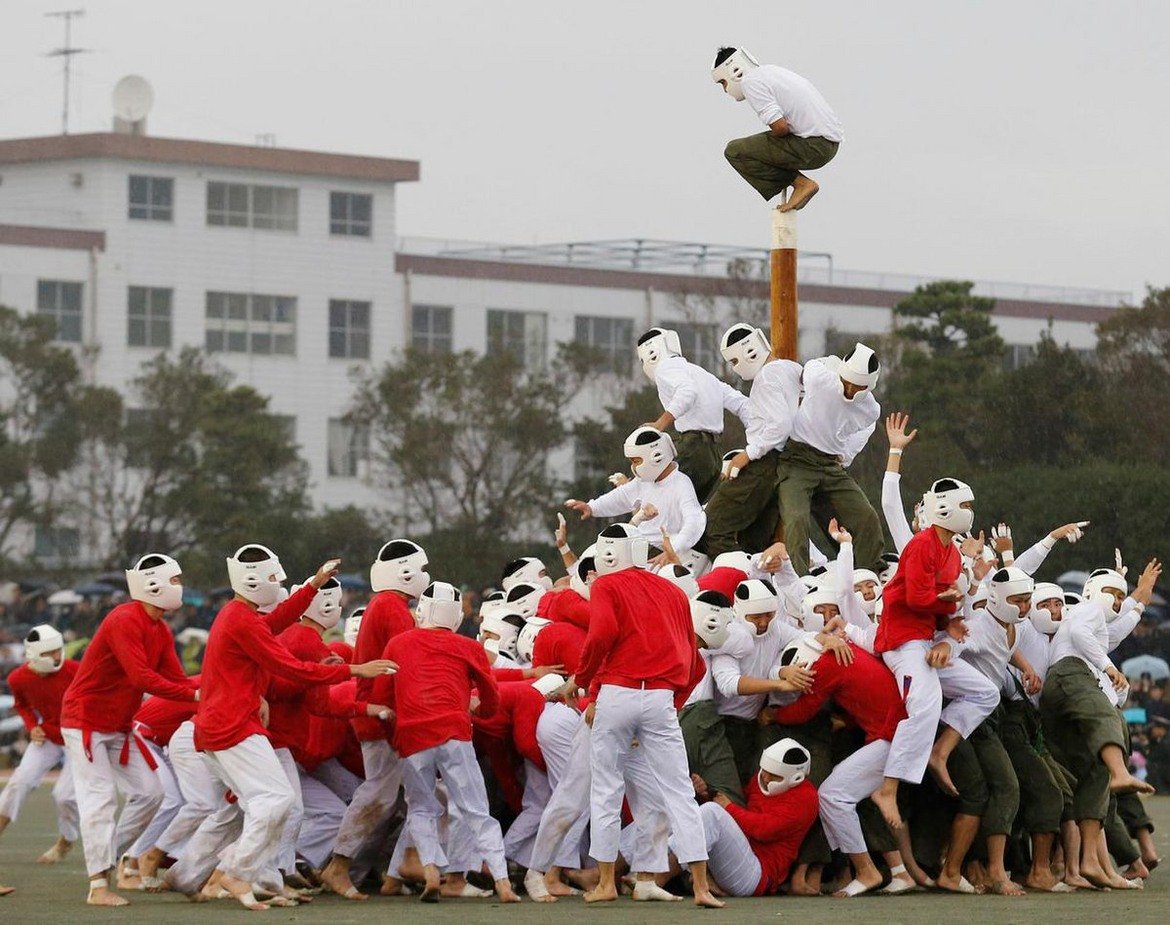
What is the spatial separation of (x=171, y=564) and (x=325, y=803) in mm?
1888

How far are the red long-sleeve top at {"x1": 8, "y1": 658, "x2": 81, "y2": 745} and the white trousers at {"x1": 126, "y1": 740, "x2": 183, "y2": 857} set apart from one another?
2.05m

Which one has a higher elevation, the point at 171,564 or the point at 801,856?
the point at 171,564

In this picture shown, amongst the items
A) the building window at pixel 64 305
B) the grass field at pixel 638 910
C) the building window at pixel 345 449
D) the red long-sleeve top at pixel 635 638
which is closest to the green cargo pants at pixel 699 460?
the red long-sleeve top at pixel 635 638

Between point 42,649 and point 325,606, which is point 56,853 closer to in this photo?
point 42,649

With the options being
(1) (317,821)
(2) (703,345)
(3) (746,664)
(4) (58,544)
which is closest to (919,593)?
(3) (746,664)

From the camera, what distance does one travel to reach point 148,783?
1587 centimetres

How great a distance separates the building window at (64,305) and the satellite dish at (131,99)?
647 cm

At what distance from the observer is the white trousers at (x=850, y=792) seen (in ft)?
49.6

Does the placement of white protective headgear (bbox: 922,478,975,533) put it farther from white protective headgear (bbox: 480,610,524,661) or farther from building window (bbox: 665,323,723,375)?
building window (bbox: 665,323,723,375)

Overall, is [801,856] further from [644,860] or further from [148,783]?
[148,783]

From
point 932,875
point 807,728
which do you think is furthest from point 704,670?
point 932,875

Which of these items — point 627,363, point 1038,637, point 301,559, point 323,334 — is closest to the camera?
point 1038,637

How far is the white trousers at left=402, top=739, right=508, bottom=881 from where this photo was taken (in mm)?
14859

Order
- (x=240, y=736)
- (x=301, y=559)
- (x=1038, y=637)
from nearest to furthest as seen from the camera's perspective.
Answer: (x=240, y=736)
(x=1038, y=637)
(x=301, y=559)
